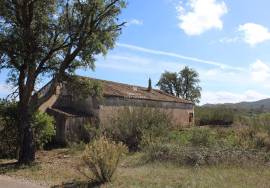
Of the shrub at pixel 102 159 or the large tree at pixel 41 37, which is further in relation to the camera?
the large tree at pixel 41 37

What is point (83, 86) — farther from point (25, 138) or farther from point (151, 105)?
point (151, 105)

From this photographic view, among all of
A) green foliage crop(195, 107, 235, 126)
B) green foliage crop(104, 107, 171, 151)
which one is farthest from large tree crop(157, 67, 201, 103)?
green foliage crop(104, 107, 171, 151)

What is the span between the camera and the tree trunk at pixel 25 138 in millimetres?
19766

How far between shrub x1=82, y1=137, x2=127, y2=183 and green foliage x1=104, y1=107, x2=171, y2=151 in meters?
10.3

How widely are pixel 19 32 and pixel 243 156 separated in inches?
447

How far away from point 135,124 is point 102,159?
11723 mm

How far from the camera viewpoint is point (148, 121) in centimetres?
2430

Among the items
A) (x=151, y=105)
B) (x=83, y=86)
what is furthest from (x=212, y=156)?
(x=151, y=105)

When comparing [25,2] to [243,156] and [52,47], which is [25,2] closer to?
[52,47]

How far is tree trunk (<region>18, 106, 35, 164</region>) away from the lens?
1977 cm


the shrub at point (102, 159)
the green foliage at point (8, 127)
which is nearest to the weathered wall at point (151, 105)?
the green foliage at point (8, 127)

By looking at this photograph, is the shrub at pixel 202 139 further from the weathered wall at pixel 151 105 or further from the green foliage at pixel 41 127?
the green foliage at pixel 41 127

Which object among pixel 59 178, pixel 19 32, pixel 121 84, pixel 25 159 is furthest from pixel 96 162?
pixel 121 84

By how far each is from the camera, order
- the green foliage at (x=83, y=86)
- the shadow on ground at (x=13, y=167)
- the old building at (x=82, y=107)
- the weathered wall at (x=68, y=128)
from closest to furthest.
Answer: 1. the shadow on ground at (x=13, y=167)
2. the green foliage at (x=83, y=86)
3. the weathered wall at (x=68, y=128)
4. the old building at (x=82, y=107)
